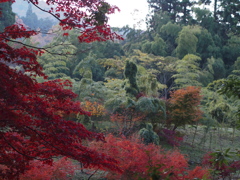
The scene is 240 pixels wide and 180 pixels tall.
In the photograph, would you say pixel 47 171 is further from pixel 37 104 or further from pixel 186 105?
pixel 186 105

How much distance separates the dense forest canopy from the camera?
318cm

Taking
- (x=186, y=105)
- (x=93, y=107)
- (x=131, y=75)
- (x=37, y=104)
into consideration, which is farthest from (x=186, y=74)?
(x=37, y=104)

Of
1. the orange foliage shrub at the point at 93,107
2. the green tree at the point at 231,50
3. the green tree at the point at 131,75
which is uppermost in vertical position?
the green tree at the point at 231,50

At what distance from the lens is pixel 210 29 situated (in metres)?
24.6

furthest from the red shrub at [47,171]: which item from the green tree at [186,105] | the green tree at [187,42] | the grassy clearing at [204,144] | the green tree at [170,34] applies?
the green tree at [170,34]

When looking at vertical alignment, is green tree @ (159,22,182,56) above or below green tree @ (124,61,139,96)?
above

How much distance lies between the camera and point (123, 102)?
36.1ft

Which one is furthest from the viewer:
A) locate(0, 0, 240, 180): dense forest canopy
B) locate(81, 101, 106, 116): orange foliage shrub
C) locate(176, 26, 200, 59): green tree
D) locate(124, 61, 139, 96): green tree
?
locate(176, 26, 200, 59): green tree

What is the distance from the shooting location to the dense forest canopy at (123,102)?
10.4 feet

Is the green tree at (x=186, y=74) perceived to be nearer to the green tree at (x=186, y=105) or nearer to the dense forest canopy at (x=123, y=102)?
the dense forest canopy at (x=123, y=102)

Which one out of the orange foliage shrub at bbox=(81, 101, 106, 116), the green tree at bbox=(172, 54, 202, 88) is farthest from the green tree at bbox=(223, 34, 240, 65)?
the orange foliage shrub at bbox=(81, 101, 106, 116)

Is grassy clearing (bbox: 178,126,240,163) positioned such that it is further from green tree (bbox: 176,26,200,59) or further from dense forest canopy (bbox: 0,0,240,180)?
green tree (bbox: 176,26,200,59)

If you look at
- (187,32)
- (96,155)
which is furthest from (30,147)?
(187,32)

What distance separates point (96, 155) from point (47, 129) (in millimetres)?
769
